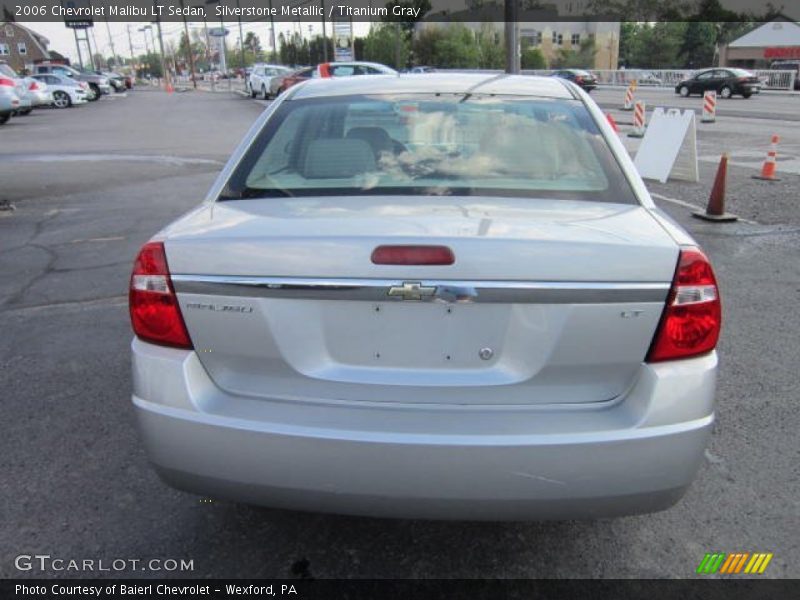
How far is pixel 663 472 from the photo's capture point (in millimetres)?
2104

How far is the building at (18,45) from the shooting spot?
76000 mm

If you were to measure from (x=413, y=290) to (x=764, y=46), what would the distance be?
262 ft

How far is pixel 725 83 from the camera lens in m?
35.2

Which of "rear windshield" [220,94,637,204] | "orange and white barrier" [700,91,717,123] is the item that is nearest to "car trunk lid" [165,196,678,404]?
"rear windshield" [220,94,637,204]

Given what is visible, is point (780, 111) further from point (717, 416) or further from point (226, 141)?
point (717, 416)

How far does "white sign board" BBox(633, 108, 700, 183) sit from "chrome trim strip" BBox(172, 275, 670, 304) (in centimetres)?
946

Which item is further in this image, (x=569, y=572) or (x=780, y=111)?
(x=780, y=111)

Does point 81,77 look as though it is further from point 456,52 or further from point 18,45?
point 18,45

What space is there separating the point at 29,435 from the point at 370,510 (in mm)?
2244

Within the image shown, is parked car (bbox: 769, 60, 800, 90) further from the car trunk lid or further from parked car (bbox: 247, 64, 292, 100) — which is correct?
the car trunk lid

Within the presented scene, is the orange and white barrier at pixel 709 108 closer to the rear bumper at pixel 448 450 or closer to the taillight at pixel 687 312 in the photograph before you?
the taillight at pixel 687 312

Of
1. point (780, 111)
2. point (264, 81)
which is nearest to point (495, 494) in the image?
point (780, 111)

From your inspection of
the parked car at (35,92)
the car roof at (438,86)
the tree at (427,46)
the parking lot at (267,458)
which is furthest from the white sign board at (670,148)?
the tree at (427,46)

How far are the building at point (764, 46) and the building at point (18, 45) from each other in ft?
248
